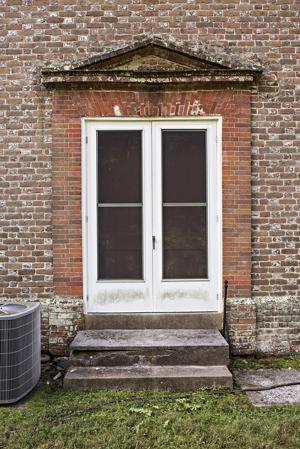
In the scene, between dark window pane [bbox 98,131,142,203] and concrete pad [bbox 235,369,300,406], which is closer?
concrete pad [bbox 235,369,300,406]

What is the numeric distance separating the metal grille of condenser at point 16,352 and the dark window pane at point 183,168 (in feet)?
7.55

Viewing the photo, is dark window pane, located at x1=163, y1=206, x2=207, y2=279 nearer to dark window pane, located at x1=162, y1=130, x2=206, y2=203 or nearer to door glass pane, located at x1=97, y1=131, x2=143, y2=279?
dark window pane, located at x1=162, y1=130, x2=206, y2=203

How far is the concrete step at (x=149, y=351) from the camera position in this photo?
492cm

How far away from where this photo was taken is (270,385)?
15.7 feet

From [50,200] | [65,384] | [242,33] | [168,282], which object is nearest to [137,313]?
[168,282]

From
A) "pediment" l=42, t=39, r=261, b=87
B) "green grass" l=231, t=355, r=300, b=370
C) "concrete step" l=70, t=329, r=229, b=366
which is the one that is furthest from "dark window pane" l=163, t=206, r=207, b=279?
"pediment" l=42, t=39, r=261, b=87

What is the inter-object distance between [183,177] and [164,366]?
2.34 meters

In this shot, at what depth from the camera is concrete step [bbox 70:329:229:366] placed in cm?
492

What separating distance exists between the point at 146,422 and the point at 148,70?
3958 mm

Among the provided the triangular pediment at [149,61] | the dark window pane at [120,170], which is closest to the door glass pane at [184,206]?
the dark window pane at [120,170]

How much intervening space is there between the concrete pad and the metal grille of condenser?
223 cm

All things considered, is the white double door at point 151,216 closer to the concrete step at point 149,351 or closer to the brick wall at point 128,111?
the brick wall at point 128,111

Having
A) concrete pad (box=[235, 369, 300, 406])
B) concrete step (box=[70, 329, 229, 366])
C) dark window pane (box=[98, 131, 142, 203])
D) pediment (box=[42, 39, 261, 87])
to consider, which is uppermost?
pediment (box=[42, 39, 261, 87])

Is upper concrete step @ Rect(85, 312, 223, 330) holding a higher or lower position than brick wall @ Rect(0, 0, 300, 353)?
lower
